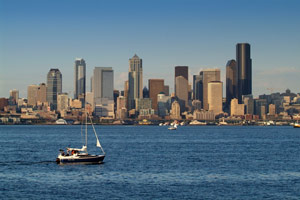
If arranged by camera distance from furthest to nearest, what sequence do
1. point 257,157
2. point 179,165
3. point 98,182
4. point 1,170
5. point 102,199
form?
point 257,157 < point 179,165 < point 1,170 < point 98,182 < point 102,199

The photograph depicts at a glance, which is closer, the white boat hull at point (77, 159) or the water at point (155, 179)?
the water at point (155, 179)

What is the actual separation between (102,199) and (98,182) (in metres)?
11.0

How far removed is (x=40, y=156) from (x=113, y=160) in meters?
17.0

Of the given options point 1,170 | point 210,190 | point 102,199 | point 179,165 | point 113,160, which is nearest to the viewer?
point 102,199

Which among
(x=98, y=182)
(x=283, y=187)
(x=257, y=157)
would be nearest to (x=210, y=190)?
(x=283, y=187)

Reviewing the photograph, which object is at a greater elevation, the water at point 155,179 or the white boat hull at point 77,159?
the white boat hull at point 77,159

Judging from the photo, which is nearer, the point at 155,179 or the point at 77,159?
the point at 155,179

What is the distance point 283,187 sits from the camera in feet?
202

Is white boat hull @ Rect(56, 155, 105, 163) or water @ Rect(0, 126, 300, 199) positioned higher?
white boat hull @ Rect(56, 155, 105, 163)

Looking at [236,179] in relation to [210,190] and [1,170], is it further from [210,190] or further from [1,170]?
[1,170]

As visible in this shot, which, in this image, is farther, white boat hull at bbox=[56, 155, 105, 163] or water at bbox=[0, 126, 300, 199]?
white boat hull at bbox=[56, 155, 105, 163]

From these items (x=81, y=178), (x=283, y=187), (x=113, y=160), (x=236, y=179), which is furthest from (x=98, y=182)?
(x=113, y=160)

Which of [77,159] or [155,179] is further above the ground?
[77,159]

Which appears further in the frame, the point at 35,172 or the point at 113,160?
the point at 113,160
